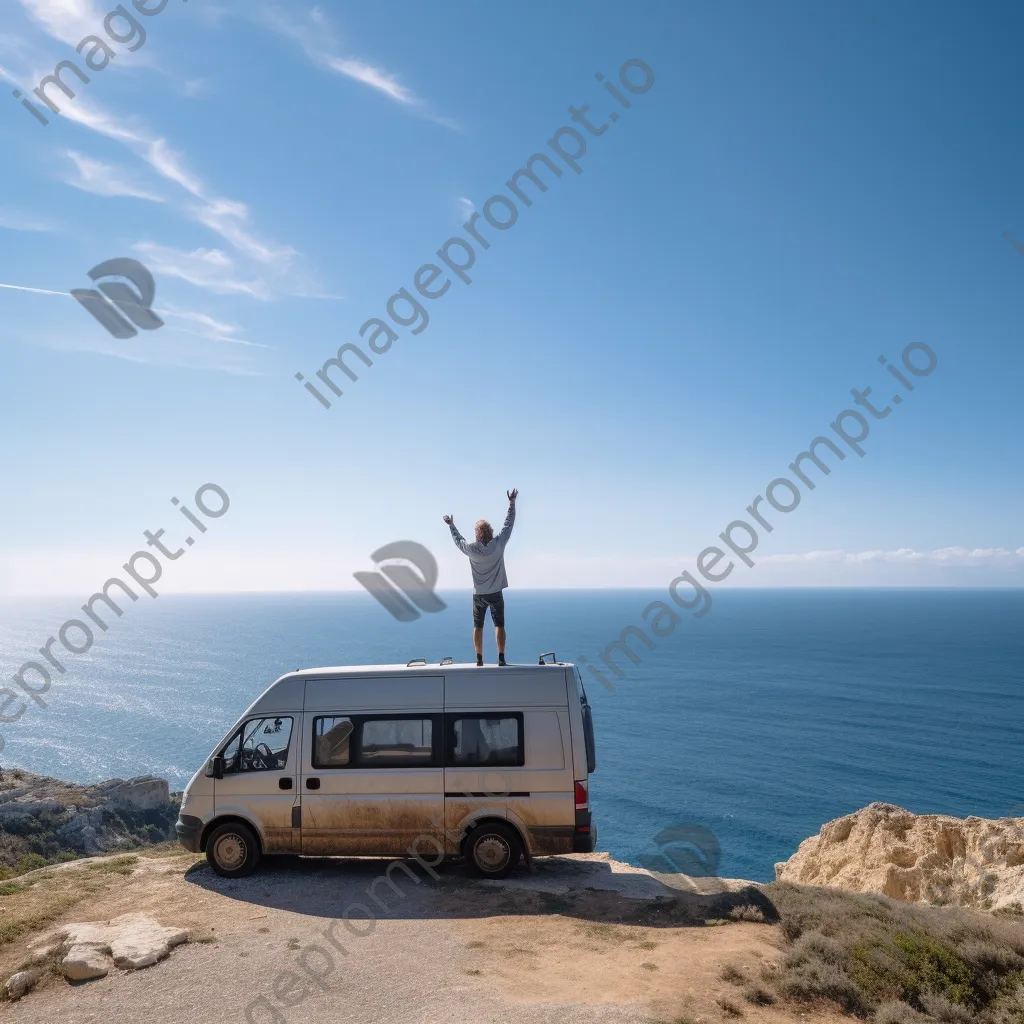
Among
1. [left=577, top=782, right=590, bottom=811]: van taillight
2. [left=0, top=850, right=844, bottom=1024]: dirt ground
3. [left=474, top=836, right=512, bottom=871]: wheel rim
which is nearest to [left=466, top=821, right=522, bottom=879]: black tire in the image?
[left=474, top=836, right=512, bottom=871]: wheel rim

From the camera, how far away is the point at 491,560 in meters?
11.3

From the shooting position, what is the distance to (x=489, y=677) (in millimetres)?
10523

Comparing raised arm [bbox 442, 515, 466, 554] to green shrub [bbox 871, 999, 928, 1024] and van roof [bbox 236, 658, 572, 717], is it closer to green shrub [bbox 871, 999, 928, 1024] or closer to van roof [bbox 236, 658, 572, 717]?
van roof [bbox 236, 658, 572, 717]

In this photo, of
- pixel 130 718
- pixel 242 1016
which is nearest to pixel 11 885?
pixel 242 1016

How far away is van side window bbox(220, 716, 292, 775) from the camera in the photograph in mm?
10453

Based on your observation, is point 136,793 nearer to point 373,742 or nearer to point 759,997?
point 373,742

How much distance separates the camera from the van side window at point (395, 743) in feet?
33.8

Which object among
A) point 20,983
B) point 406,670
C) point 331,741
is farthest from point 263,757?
point 20,983

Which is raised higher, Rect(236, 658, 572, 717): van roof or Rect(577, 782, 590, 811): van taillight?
Rect(236, 658, 572, 717): van roof

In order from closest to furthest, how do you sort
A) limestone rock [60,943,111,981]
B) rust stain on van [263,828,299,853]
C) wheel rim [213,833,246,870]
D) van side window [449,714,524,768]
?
limestone rock [60,943,111,981], van side window [449,714,524,768], rust stain on van [263,828,299,853], wheel rim [213,833,246,870]

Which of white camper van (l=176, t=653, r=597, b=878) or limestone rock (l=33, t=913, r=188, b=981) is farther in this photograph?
white camper van (l=176, t=653, r=597, b=878)

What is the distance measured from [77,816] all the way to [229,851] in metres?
29.1

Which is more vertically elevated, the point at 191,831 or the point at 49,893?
the point at 191,831

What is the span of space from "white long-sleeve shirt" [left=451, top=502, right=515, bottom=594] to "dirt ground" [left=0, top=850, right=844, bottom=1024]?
4231mm
